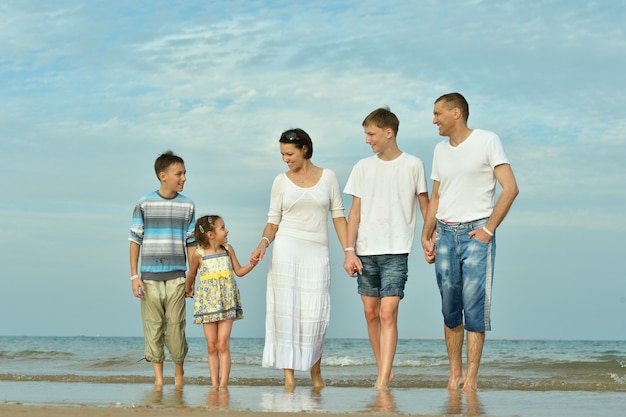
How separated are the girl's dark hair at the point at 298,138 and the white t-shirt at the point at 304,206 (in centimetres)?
28

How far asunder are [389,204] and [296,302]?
3.94 ft

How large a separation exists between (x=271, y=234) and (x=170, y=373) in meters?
6.69

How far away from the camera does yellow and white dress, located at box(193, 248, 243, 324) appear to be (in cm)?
732

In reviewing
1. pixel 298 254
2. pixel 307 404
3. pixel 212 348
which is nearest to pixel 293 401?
pixel 307 404

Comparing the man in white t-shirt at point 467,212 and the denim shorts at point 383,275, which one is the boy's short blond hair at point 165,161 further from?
the man in white t-shirt at point 467,212

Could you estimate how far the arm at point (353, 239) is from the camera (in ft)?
22.8

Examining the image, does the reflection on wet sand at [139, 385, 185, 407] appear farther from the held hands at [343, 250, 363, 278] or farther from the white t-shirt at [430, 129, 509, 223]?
the white t-shirt at [430, 129, 509, 223]

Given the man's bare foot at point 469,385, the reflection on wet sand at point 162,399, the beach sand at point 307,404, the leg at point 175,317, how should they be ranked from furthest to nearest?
the leg at point 175,317, the man's bare foot at point 469,385, the reflection on wet sand at point 162,399, the beach sand at point 307,404

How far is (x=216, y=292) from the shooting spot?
734 centimetres

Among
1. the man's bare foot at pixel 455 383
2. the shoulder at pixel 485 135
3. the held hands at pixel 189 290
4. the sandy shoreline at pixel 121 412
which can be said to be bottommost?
the man's bare foot at pixel 455 383


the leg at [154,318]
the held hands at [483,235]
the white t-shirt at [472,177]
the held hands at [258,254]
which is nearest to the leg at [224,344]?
the leg at [154,318]

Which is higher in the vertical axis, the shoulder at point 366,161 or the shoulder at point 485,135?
the shoulder at point 485,135

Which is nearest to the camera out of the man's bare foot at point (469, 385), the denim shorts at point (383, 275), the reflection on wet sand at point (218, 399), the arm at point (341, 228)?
the reflection on wet sand at point (218, 399)

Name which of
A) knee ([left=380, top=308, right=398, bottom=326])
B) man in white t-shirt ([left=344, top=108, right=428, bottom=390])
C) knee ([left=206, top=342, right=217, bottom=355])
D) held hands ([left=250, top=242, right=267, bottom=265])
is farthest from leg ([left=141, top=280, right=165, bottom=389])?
knee ([left=380, top=308, right=398, bottom=326])
